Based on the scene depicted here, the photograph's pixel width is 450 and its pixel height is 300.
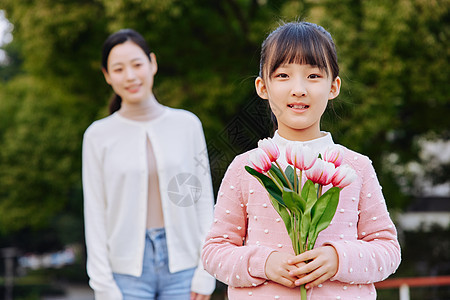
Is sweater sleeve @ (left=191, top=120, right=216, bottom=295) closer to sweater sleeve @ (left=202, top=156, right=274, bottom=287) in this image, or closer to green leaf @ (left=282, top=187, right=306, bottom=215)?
sweater sleeve @ (left=202, top=156, right=274, bottom=287)

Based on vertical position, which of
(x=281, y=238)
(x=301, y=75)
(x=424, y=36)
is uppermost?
(x=424, y=36)

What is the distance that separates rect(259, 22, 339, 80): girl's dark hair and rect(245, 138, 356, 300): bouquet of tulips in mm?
245

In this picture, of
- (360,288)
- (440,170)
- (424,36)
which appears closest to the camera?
(360,288)

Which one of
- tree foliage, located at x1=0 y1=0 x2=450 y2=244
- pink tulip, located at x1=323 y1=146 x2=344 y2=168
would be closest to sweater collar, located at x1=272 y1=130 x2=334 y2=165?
pink tulip, located at x1=323 y1=146 x2=344 y2=168

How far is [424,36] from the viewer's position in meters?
8.37

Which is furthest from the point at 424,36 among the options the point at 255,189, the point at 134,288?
the point at 255,189

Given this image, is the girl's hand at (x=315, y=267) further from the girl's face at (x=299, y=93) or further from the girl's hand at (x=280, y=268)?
the girl's face at (x=299, y=93)

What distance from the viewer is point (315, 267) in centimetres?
142

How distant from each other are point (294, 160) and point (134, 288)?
1383mm

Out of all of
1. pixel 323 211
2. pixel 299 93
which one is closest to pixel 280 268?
pixel 323 211

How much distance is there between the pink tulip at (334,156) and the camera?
146 centimetres

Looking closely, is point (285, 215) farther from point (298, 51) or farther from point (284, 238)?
point (298, 51)

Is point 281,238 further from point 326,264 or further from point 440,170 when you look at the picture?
point 440,170
